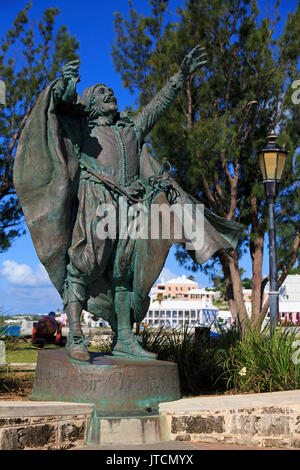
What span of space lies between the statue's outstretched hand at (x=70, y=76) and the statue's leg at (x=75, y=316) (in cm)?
159

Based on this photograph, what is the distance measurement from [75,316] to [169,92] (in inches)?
94.5

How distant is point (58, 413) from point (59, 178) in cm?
192

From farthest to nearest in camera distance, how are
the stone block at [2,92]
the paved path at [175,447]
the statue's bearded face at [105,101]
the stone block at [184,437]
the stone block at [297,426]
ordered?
the stone block at [2,92] → the statue's bearded face at [105,101] → the stone block at [297,426] → the stone block at [184,437] → the paved path at [175,447]

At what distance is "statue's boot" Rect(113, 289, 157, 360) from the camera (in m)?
4.93

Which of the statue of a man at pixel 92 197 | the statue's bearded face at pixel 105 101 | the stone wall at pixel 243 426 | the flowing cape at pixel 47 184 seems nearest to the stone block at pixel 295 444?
the stone wall at pixel 243 426

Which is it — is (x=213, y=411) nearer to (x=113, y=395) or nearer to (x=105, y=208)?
(x=113, y=395)

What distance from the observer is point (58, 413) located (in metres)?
3.88

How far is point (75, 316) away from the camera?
4.56 metres

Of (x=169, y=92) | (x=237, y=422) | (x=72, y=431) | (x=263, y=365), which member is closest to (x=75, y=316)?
(x=72, y=431)

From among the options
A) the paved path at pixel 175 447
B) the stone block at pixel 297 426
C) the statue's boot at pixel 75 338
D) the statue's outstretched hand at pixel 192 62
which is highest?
the statue's outstretched hand at pixel 192 62

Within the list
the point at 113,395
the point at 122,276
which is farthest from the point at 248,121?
the point at 113,395

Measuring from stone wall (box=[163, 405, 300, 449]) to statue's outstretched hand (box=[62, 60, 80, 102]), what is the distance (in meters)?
2.75

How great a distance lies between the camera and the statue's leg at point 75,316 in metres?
4.41

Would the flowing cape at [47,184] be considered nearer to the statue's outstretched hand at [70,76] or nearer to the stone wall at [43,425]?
the statue's outstretched hand at [70,76]
